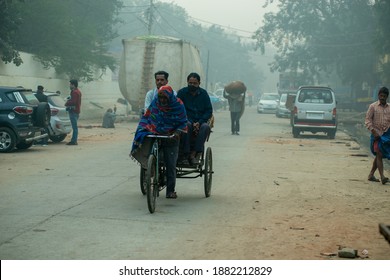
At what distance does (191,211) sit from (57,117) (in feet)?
41.2

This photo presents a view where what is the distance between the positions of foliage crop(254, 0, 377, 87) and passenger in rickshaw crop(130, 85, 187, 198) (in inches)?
2153

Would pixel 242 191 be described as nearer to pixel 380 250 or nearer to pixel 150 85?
pixel 380 250

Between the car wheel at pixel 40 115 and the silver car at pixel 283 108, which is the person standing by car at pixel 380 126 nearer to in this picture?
the car wheel at pixel 40 115

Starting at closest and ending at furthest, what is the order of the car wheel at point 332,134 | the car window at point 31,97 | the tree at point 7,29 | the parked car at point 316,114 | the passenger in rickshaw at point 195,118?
the passenger in rickshaw at point 195,118 < the car window at point 31,97 < the parked car at point 316,114 < the car wheel at point 332,134 < the tree at point 7,29

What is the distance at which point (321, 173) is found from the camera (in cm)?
1533

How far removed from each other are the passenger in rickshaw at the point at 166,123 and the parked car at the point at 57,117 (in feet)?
38.8

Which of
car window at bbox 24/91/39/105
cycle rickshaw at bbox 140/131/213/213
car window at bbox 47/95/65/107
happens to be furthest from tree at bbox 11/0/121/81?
cycle rickshaw at bbox 140/131/213/213

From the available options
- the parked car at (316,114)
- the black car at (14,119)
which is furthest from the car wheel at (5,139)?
the parked car at (316,114)

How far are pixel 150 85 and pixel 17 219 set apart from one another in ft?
87.0

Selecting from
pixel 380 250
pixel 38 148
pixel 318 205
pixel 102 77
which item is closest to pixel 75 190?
pixel 318 205

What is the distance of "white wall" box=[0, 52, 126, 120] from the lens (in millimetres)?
34531

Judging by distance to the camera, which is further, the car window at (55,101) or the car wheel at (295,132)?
the car wheel at (295,132)

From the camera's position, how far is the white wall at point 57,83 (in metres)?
34.5
